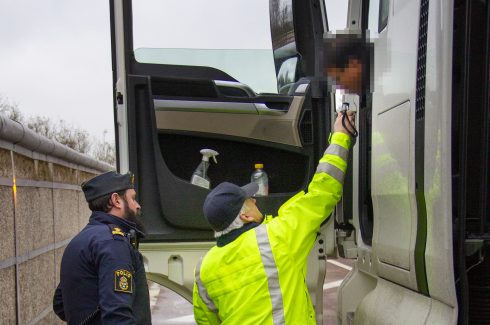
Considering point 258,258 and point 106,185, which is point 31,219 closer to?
point 106,185

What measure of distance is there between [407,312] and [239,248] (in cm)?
77

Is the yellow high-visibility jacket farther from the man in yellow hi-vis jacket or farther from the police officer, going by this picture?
the police officer

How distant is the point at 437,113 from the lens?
2209 mm

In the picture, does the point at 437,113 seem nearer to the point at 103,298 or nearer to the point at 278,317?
the point at 278,317

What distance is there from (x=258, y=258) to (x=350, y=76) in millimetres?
1098

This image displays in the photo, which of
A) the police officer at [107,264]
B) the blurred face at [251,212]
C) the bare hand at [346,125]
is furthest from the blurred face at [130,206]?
the bare hand at [346,125]

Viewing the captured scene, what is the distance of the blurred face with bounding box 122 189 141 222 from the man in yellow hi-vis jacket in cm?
40

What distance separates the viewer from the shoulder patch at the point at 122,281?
262cm

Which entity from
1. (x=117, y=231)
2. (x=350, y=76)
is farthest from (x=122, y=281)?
(x=350, y=76)

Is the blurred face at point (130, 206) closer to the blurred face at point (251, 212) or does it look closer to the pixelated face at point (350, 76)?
the blurred face at point (251, 212)

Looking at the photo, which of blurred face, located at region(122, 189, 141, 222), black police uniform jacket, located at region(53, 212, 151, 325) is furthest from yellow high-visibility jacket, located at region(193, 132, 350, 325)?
blurred face, located at region(122, 189, 141, 222)

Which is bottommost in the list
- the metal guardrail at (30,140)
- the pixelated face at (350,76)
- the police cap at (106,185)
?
the police cap at (106,185)

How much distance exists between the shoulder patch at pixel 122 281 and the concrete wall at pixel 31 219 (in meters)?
1.58

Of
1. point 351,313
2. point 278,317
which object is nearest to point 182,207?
point 278,317
